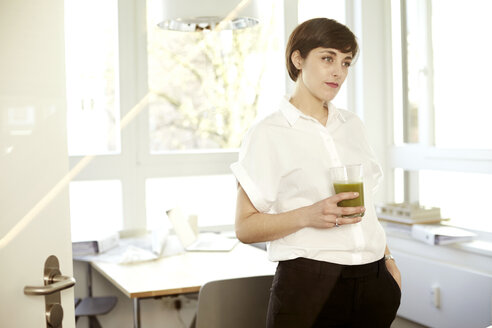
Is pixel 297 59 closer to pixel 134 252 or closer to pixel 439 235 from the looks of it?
pixel 134 252

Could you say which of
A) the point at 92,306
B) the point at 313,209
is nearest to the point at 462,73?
the point at 313,209

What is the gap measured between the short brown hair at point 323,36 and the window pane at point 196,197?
213 centimetres

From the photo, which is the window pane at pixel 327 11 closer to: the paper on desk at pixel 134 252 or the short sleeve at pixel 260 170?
the paper on desk at pixel 134 252

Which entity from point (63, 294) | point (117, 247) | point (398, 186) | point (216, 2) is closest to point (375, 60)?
point (398, 186)

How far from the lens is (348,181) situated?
1.58 meters

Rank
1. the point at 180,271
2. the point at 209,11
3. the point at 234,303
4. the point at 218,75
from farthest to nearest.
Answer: the point at 218,75, the point at 180,271, the point at 209,11, the point at 234,303

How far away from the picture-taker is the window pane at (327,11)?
3965 millimetres

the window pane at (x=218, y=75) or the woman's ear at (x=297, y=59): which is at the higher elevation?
the window pane at (x=218, y=75)

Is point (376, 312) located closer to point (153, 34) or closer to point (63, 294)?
point (63, 294)

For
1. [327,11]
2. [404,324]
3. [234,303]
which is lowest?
[404,324]

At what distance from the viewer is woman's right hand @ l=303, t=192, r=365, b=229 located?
1.54m

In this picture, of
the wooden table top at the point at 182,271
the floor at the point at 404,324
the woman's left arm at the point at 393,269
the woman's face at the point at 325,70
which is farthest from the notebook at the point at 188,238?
the woman's face at the point at 325,70

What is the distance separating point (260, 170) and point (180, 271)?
1032 millimetres

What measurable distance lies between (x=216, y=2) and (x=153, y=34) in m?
1.74
